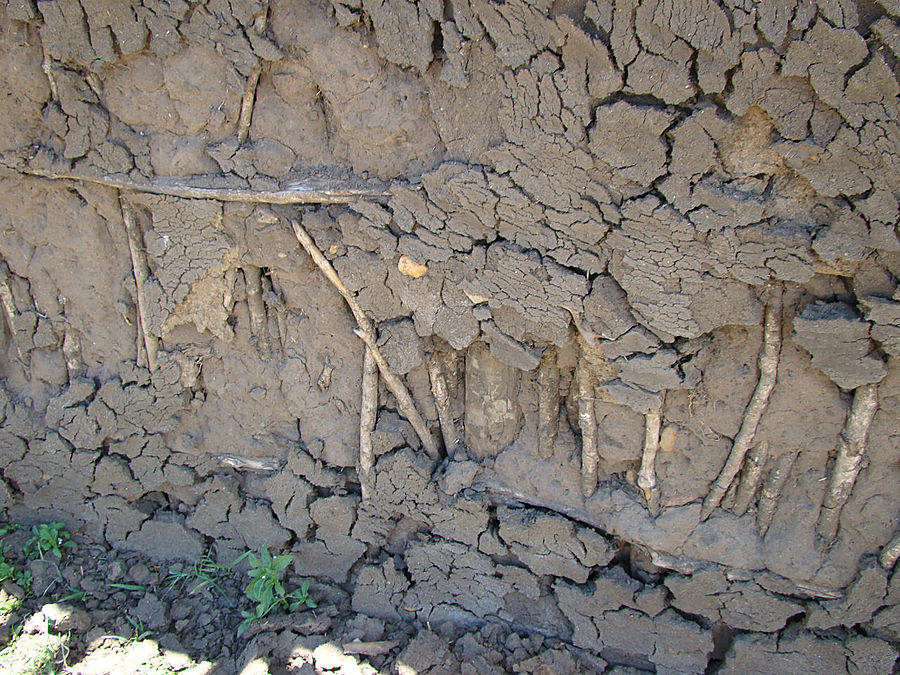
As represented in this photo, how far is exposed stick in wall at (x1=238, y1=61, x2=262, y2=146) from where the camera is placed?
309 centimetres

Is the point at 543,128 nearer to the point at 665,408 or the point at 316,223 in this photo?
the point at 316,223

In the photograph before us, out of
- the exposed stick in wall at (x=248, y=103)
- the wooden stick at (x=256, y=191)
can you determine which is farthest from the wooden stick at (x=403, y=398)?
the exposed stick in wall at (x=248, y=103)

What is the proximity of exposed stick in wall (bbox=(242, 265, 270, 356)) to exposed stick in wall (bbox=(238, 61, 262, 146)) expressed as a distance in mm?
676

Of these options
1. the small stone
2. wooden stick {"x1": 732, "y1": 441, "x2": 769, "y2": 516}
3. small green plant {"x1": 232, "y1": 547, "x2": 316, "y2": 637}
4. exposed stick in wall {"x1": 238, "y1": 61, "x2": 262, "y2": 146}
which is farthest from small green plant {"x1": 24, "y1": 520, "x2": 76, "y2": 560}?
wooden stick {"x1": 732, "y1": 441, "x2": 769, "y2": 516}

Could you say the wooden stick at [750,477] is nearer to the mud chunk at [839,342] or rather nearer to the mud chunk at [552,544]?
the mud chunk at [839,342]

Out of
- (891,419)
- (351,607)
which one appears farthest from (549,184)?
(351,607)

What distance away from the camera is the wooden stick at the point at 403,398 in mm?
3438

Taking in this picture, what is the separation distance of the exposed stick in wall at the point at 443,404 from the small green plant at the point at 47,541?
8.54 feet

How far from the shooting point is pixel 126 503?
4289 mm

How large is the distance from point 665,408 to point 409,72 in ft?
6.20

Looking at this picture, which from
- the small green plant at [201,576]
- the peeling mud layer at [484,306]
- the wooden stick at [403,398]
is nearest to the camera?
the peeling mud layer at [484,306]

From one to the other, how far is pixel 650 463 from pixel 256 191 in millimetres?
2284

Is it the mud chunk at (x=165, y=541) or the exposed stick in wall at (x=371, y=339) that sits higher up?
the exposed stick in wall at (x=371, y=339)

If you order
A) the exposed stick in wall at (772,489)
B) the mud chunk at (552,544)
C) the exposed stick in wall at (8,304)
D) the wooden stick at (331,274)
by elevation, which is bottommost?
the mud chunk at (552,544)
